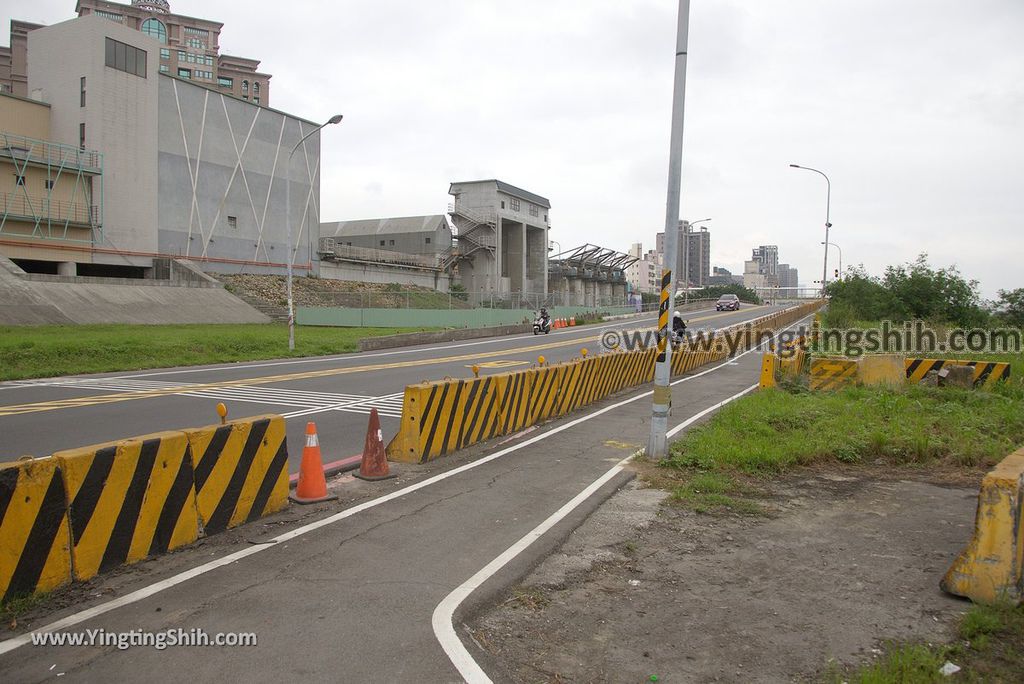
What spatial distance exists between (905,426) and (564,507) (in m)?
6.62

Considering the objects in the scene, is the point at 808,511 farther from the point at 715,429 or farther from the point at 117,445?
the point at 117,445

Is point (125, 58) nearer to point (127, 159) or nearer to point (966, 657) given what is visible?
point (127, 159)

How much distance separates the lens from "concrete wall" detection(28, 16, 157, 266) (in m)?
41.7

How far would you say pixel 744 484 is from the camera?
27.2 feet

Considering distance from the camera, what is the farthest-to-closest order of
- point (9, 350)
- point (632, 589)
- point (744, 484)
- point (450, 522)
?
point (9, 350) → point (744, 484) → point (450, 522) → point (632, 589)

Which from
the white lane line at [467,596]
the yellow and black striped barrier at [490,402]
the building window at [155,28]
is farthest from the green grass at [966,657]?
the building window at [155,28]

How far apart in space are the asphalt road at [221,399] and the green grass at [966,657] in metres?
6.47

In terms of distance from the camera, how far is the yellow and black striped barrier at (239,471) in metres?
5.96

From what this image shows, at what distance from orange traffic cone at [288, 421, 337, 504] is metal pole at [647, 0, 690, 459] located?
459 cm

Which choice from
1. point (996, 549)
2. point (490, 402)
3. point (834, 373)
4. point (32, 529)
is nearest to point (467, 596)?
point (32, 529)

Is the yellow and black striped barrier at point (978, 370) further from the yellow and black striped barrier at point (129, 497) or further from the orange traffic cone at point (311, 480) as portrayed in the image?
the yellow and black striped barrier at point (129, 497)

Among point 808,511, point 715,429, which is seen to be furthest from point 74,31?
point 808,511

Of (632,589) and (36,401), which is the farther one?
(36,401)

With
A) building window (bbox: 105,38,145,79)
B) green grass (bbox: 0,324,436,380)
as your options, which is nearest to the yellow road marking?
green grass (bbox: 0,324,436,380)
